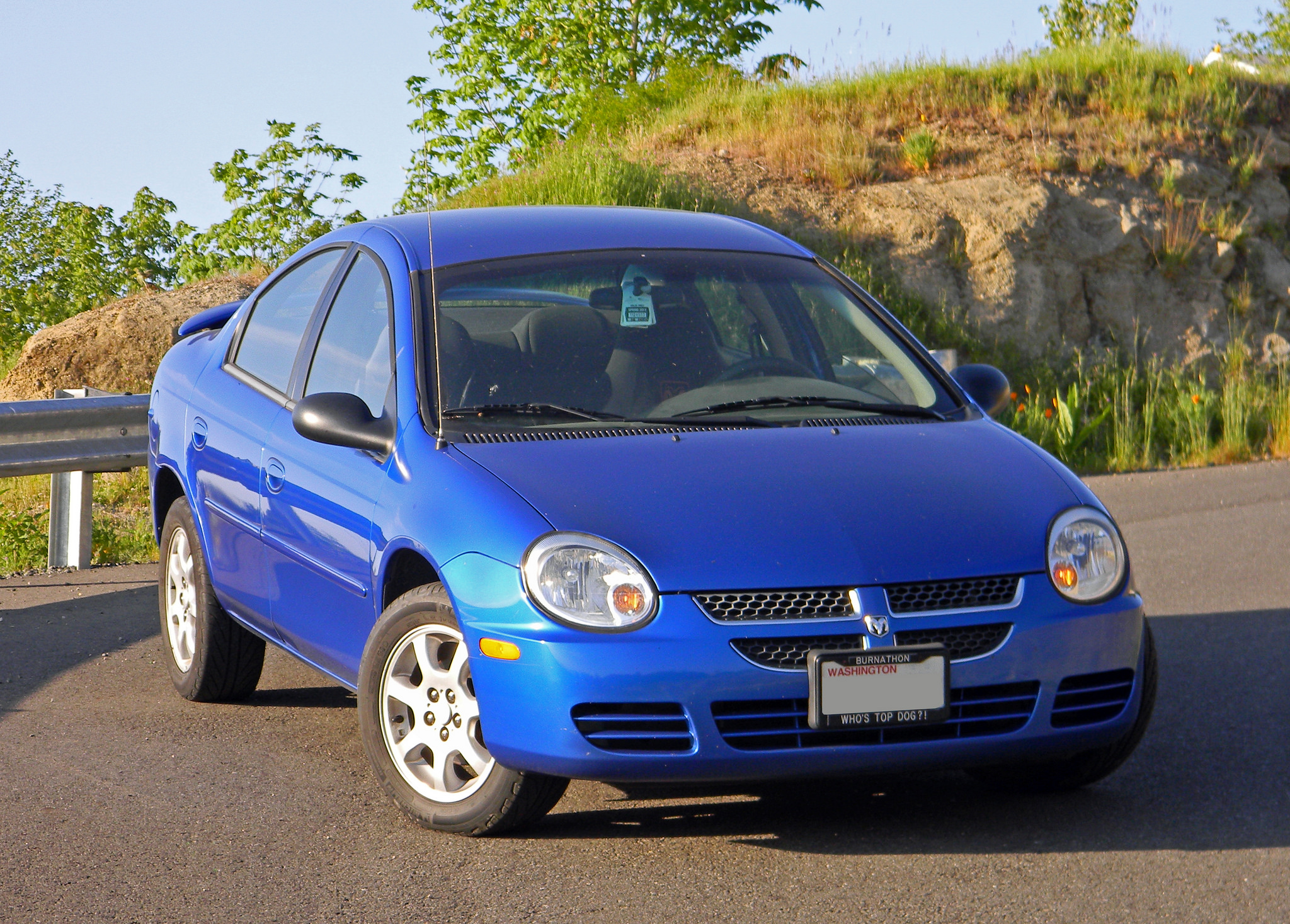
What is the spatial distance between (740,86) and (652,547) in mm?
20753

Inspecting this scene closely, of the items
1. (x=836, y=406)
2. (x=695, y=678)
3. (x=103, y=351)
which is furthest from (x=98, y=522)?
(x=695, y=678)

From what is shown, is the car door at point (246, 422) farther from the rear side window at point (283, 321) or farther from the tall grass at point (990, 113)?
the tall grass at point (990, 113)

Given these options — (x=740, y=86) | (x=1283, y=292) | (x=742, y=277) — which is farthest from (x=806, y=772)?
(x=740, y=86)

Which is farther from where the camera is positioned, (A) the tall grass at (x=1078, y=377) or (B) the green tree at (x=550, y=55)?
(B) the green tree at (x=550, y=55)

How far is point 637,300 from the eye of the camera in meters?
4.99

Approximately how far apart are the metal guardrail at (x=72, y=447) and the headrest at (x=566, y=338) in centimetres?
461

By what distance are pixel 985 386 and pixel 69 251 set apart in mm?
40759

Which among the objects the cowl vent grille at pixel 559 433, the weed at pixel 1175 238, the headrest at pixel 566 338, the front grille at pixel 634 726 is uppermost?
the headrest at pixel 566 338

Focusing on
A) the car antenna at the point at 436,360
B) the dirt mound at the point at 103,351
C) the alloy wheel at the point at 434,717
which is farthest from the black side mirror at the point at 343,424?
the dirt mound at the point at 103,351

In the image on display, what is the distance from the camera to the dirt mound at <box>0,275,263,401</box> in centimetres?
1434

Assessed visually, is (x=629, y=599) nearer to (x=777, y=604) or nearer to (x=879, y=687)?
A: (x=777, y=604)

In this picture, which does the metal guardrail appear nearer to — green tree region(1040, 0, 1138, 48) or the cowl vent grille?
the cowl vent grille

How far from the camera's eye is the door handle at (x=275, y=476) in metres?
4.96

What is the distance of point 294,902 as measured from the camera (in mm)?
3771
